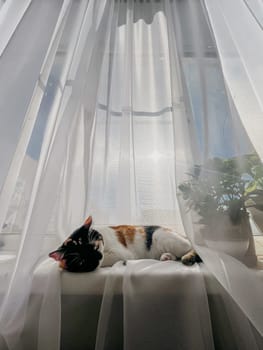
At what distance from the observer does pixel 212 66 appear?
659 millimetres

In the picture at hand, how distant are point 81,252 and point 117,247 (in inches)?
5.1

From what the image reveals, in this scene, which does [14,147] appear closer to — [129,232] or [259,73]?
[129,232]

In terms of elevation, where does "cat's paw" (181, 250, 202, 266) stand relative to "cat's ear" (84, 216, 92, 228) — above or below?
below

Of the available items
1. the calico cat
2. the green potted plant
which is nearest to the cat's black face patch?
the calico cat

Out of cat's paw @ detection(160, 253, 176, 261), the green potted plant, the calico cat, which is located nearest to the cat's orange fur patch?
the calico cat

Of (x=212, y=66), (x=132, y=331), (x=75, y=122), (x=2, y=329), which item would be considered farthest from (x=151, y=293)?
(x=212, y=66)

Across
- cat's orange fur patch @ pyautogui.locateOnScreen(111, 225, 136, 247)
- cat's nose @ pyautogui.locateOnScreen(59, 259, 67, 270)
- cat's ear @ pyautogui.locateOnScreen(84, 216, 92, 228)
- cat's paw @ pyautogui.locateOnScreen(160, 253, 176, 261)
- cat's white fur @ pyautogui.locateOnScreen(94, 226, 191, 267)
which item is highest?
cat's ear @ pyautogui.locateOnScreen(84, 216, 92, 228)

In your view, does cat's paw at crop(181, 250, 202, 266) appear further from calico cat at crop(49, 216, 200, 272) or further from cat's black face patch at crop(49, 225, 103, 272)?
cat's black face patch at crop(49, 225, 103, 272)

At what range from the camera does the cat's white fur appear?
68cm

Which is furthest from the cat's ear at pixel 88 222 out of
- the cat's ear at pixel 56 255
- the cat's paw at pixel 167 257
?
the cat's paw at pixel 167 257

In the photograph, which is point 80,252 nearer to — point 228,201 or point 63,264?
point 63,264

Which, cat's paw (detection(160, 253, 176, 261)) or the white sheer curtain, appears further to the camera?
cat's paw (detection(160, 253, 176, 261))

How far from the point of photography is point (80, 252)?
0.66 meters

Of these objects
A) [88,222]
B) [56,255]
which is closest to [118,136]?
[88,222]
